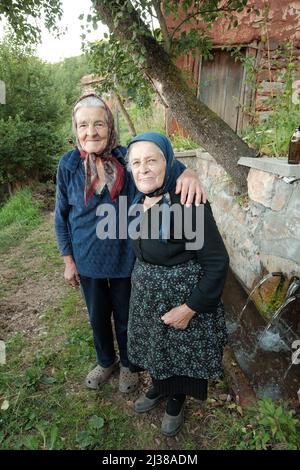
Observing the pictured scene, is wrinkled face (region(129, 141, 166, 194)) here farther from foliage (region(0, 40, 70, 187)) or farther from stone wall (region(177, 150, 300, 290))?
foliage (region(0, 40, 70, 187))

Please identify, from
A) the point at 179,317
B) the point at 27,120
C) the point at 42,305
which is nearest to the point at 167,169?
the point at 179,317

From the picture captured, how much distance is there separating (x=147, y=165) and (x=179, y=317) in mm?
763

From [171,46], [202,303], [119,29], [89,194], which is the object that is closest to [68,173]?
[89,194]

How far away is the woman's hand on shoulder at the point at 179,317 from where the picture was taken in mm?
1681

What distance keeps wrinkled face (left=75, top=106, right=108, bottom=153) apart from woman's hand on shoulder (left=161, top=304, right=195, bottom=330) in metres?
0.95

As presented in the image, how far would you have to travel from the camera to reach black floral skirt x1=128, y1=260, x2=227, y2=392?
1.71 m

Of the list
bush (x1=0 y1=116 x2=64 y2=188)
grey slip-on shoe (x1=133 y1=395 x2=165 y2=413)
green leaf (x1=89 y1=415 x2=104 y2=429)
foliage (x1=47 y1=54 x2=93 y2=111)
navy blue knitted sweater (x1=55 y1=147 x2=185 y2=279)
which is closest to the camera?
navy blue knitted sweater (x1=55 y1=147 x2=185 y2=279)

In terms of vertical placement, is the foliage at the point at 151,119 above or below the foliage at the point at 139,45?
below

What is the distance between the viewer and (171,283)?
1709 mm

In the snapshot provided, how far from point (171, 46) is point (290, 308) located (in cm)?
270

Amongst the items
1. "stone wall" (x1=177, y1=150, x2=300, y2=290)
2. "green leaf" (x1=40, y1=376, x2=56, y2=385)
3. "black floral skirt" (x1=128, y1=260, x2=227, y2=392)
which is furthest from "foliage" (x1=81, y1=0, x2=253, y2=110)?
"green leaf" (x1=40, y1=376, x2=56, y2=385)

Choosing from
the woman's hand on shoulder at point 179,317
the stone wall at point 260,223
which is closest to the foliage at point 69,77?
the stone wall at point 260,223

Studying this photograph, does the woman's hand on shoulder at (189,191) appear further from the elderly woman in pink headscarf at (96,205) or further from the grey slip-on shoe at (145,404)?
the grey slip-on shoe at (145,404)

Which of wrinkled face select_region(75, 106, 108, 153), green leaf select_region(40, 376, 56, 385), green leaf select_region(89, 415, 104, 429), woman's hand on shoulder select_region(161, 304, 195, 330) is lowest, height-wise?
green leaf select_region(40, 376, 56, 385)
